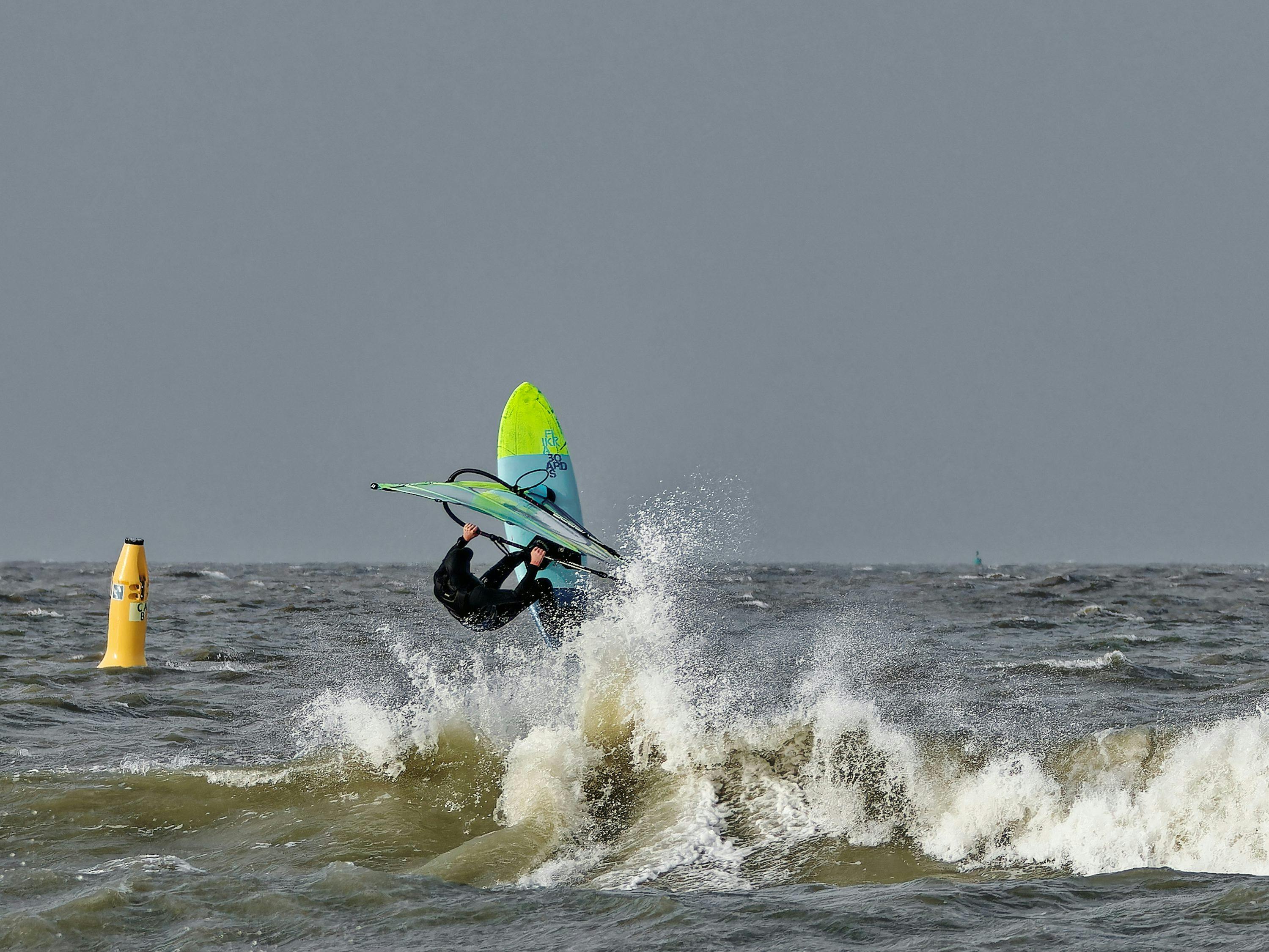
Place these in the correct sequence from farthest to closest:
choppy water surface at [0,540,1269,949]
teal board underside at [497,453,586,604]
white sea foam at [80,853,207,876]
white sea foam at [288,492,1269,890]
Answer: teal board underside at [497,453,586,604]
white sea foam at [288,492,1269,890]
white sea foam at [80,853,207,876]
choppy water surface at [0,540,1269,949]

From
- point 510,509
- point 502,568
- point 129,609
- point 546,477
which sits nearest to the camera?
point 502,568

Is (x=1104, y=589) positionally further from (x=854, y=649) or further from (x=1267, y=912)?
(x=1267, y=912)

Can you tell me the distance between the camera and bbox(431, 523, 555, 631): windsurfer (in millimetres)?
9445

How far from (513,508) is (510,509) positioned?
75mm

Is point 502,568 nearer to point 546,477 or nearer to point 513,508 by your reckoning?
point 513,508

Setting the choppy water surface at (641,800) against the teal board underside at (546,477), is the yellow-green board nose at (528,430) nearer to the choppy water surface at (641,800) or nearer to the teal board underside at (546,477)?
the teal board underside at (546,477)

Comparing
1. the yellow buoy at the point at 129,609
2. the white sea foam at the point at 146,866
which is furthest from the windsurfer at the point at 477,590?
the yellow buoy at the point at 129,609

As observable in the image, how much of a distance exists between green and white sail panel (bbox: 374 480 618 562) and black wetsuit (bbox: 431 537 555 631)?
3.83 ft

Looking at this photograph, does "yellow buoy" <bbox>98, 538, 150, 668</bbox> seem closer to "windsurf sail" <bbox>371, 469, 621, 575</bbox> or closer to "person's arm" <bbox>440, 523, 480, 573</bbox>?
"windsurf sail" <bbox>371, 469, 621, 575</bbox>

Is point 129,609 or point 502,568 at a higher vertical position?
point 502,568

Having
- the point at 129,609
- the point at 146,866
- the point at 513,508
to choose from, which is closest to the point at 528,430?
the point at 513,508

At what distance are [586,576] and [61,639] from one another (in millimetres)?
9224

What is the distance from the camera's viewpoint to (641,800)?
7.77 m

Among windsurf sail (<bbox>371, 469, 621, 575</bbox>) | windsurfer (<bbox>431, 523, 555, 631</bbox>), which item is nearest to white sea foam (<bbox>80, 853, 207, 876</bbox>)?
windsurfer (<bbox>431, 523, 555, 631</bbox>)
